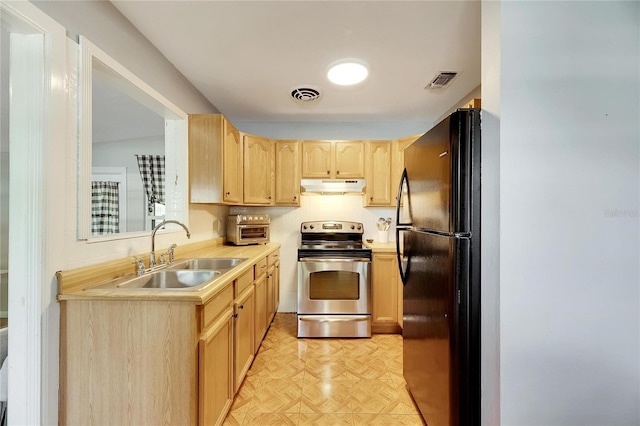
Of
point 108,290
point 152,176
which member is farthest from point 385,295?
point 152,176

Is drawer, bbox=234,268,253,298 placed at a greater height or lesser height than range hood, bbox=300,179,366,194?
lesser

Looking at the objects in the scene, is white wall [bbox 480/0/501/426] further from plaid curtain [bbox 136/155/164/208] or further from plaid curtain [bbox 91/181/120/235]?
plaid curtain [bbox 91/181/120/235]

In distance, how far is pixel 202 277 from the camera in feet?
6.03

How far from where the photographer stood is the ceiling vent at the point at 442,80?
2.28 meters

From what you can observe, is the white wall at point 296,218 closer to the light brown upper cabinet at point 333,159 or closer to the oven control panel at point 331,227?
the oven control panel at point 331,227

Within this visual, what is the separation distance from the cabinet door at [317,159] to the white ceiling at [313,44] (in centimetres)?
55

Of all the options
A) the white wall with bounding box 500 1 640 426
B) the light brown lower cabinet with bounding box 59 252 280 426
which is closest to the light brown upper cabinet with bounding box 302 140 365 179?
the white wall with bounding box 500 1 640 426

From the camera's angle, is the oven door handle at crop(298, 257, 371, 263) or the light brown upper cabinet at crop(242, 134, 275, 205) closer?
the oven door handle at crop(298, 257, 371, 263)

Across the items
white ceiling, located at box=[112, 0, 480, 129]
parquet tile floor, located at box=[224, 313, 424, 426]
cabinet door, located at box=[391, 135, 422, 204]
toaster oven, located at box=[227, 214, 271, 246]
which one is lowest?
parquet tile floor, located at box=[224, 313, 424, 426]

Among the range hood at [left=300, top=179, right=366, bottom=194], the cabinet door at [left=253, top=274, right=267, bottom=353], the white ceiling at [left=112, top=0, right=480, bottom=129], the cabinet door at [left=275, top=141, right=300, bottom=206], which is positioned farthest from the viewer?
the cabinet door at [left=275, top=141, right=300, bottom=206]

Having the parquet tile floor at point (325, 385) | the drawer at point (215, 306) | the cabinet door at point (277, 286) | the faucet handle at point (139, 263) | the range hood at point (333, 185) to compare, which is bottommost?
the parquet tile floor at point (325, 385)

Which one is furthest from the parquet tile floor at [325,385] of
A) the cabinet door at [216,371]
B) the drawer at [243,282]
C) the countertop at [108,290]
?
the countertop at [108,290]

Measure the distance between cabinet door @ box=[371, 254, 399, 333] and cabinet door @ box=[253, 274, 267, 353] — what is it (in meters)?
1.14

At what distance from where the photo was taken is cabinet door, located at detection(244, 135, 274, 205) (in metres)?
2.99
